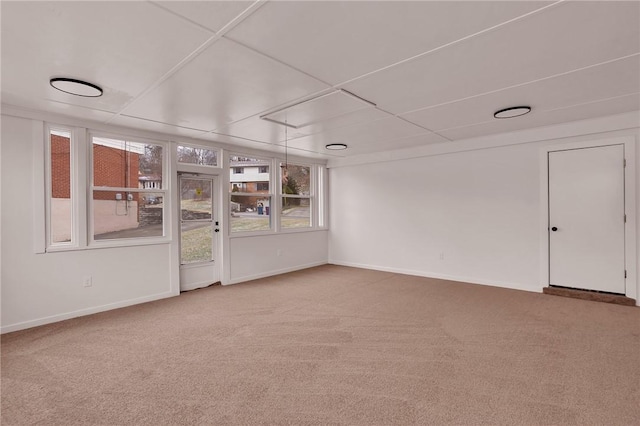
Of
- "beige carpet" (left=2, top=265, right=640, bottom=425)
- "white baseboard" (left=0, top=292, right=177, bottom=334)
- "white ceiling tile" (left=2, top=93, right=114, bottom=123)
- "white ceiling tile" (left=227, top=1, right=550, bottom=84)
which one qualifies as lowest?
"beige carpet" (left=2, top=265, right=640, bottom=425)

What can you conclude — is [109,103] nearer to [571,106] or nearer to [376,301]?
[376,301]

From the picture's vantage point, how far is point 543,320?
3502 millimetres

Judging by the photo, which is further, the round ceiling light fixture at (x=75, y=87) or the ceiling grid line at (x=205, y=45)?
the round ceiling light fixture at (x=75, y=87)

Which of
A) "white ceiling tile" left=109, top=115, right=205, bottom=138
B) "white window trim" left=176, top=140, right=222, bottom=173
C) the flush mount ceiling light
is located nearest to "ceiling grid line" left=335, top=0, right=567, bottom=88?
the flush mount ceiling light

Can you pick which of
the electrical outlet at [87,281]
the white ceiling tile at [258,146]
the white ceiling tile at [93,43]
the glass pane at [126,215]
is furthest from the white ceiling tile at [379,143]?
the electrical outlet at [87,281]

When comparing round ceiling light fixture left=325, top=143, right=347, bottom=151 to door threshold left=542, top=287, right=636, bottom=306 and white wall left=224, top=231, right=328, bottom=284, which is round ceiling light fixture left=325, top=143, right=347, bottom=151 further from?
door threshold left=542, top=287, right=636, bottom=306

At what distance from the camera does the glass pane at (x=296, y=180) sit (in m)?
6.57

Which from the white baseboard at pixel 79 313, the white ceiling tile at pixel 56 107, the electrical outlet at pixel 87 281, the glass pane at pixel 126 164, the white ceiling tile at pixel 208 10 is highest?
the white ceiling tile at pixel 56 107

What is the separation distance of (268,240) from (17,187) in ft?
11.8

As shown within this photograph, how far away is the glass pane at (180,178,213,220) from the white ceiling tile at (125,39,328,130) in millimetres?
1354

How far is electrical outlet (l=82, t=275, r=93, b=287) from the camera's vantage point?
3.84 m

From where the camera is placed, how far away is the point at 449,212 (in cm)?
552

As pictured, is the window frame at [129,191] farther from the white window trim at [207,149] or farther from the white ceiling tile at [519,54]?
the white ceiling tile at [519,54]

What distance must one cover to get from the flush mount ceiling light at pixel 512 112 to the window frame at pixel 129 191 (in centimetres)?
457
